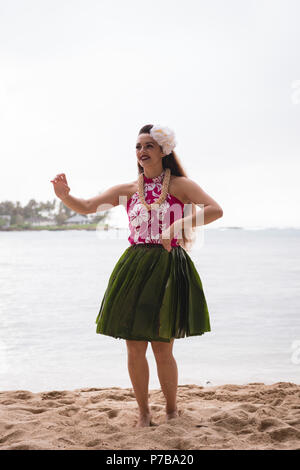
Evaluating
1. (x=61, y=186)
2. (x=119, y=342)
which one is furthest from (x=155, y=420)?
(x=119, y=342)

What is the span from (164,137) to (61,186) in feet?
1.80

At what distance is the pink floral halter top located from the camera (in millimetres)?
2666

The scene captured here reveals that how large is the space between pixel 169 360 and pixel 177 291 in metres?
0.33

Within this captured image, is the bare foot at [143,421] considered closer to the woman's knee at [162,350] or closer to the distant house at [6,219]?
the woman's knee at [162,350]

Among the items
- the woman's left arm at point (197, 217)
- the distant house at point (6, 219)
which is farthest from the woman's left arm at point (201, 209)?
the distant house at point (6, 219)

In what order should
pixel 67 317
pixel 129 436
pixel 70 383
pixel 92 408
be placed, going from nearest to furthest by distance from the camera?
pixel 129 436
pixel 92 408
pixel 70 383
pixel 67 317

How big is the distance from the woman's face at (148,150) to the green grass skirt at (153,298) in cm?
40

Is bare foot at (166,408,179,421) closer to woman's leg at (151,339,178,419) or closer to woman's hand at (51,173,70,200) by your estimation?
woman's leg at (151,339,178,419)

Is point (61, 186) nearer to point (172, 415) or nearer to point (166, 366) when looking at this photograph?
point (166, 366)

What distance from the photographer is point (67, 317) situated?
22.1ft

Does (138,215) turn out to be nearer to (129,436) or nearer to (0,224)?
(129,436)

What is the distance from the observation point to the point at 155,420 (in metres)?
2.80

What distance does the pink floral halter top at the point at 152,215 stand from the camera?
2666mm
